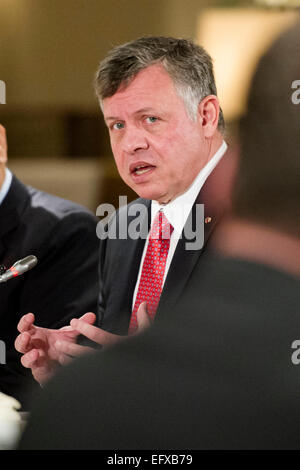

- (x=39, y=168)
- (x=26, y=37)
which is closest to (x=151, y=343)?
(x=39, y=168)

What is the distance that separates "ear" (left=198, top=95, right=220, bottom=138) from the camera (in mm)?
978

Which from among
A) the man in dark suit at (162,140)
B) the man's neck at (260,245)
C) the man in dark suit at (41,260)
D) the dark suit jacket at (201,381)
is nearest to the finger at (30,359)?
the man in dark suit at (162,140)

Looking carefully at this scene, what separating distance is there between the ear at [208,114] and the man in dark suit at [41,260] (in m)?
0.35

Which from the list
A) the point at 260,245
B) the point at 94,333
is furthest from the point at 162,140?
the point at 260,245

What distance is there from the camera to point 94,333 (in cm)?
87

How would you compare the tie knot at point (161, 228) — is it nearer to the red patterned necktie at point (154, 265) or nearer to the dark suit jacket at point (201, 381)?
the red patterned necktie at point (154, 265)

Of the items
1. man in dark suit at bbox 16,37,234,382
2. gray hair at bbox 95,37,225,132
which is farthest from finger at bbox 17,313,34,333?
gray hair at bbox 95,37,225,132

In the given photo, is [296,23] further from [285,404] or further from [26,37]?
[26,37]

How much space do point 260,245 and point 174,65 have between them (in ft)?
2.18

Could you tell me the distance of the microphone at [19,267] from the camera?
1.11m

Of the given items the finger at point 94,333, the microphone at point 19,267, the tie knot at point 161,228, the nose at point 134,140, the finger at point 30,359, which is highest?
the nose at point 134,140

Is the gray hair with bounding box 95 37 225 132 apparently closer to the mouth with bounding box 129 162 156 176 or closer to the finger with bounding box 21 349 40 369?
the mouth with bounding box 129 162 156 176

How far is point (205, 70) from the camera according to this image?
3.24 ft

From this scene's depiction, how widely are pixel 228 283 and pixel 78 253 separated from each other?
87 cm
